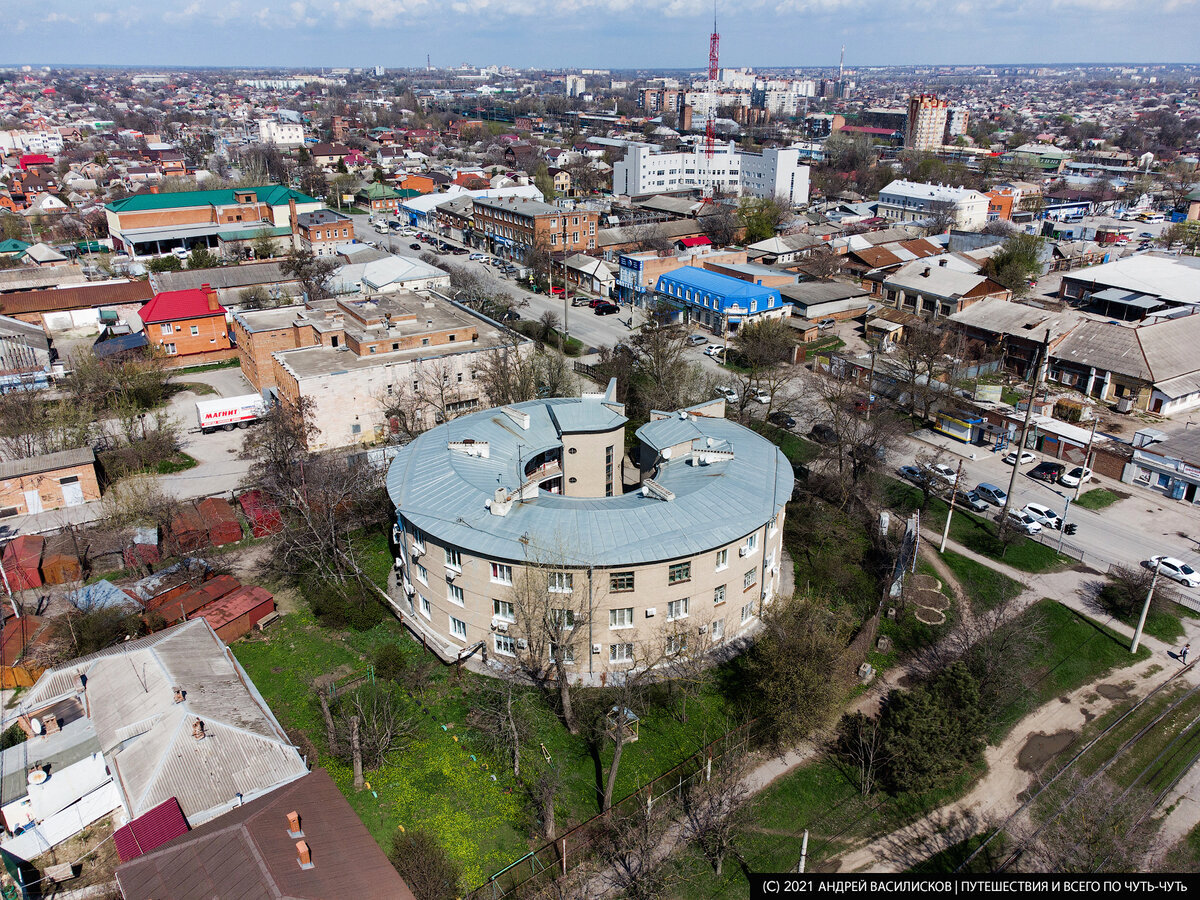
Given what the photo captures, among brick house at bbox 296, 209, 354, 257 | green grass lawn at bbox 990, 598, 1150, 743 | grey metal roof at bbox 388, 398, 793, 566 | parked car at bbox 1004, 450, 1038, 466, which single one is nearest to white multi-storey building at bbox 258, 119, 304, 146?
brick house at bbox 296, 209, 354, 257

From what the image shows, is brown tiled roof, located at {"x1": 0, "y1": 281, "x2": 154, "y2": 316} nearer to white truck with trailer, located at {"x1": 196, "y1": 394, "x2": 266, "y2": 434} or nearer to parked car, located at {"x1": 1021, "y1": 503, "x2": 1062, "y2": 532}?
white truck with trailer, located at {"x1": 196, "y1": 394, "x2": 266, "y2": 434}

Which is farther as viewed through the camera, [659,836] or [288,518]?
[288,518]

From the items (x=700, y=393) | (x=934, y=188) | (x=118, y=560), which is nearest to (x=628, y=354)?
(x=700, y=393)

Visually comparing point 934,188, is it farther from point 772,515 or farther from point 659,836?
point 659,836

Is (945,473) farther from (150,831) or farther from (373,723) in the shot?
(150,831)

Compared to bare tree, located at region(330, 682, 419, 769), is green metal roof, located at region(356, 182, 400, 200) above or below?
above

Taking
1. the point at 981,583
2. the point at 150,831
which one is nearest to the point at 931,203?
the point at 981,583

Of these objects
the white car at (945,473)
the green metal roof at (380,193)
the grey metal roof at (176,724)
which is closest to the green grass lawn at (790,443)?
the white car at (945,473)
